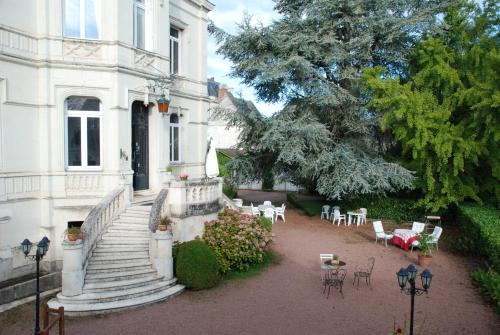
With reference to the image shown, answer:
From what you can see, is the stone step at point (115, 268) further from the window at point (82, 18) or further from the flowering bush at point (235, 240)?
the window at point (82, 18)

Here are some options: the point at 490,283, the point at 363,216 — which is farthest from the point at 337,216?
the point at 490,283

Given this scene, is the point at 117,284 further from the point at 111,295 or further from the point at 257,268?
the point at 257,268

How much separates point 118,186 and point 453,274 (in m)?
10.5

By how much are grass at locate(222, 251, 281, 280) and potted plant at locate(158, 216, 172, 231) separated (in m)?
2.27

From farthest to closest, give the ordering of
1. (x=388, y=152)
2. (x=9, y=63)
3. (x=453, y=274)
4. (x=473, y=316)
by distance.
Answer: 1. (x=388, y=152)
2. (x=453, y=274)
3. (x=9, y=63)
4. (x=473, y=316)

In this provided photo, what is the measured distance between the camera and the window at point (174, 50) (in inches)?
632

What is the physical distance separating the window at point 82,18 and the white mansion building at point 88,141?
1.1 inches

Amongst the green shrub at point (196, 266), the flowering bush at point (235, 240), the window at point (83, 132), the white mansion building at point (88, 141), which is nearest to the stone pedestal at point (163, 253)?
the white mansion building at point (88, 141)

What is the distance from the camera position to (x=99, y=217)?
1091cm

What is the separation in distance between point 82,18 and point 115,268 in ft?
24.1

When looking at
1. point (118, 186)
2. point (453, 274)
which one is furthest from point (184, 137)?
point (453, 274)

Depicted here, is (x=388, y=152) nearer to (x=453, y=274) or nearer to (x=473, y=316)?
(x=453, y=274)

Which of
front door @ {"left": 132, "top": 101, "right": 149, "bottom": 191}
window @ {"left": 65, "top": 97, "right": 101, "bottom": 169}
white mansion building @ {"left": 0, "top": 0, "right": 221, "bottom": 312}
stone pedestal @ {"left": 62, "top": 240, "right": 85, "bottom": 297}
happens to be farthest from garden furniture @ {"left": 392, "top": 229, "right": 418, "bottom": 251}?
stone pedestal @ {"left": 62, "top": 240, "right": 85, "bottom": 297}

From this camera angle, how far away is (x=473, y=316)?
9.15m
